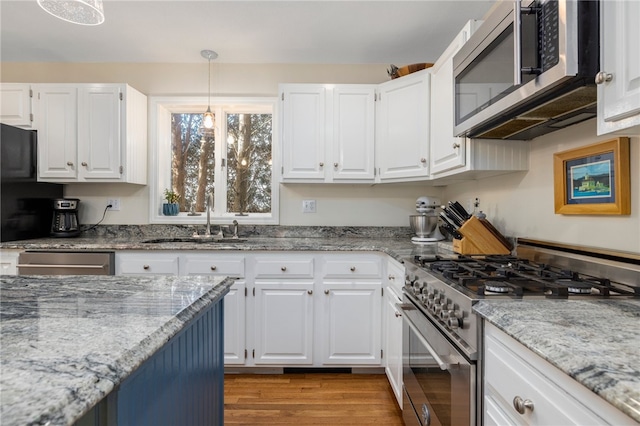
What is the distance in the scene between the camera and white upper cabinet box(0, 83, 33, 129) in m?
2.62

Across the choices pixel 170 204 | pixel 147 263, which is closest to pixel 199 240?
pixel 147 263

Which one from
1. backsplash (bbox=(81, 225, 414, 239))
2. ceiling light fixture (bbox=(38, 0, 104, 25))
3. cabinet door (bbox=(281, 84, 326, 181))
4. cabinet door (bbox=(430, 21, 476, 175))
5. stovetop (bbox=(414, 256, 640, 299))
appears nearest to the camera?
stovetop (bbox=(414, 256, 640, 299))

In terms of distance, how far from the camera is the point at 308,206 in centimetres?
295

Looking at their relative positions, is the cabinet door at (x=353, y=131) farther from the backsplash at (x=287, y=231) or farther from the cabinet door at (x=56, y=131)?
the cabinet door at (x=56, y=131)

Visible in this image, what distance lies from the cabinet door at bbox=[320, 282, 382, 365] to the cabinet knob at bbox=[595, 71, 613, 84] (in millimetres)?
1660

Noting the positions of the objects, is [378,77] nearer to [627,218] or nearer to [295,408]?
[627,218]

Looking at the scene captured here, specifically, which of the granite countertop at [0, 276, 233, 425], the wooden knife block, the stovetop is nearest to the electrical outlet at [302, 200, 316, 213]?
the wooden knife block

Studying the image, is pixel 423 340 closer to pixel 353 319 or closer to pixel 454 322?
pixel 454 322

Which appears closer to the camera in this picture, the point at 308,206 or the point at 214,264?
the point at 214,264

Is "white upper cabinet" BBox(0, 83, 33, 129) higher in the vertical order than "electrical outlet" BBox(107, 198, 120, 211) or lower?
higher

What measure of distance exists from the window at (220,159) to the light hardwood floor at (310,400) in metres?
1.37

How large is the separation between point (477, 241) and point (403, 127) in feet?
3.30

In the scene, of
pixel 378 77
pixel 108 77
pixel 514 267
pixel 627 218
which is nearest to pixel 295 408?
pixel 514 267

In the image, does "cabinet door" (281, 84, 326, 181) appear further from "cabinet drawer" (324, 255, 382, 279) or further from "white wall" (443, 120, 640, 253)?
"white wall" (443, 120, 640, 253)
